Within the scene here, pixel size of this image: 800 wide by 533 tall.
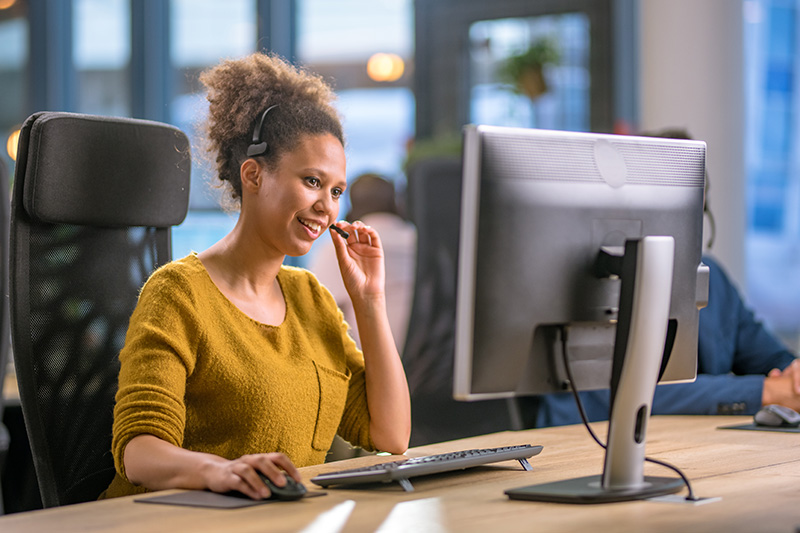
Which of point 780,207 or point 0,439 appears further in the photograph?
point 780,207

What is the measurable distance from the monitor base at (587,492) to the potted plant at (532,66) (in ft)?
12.0

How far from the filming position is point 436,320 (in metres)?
2.52

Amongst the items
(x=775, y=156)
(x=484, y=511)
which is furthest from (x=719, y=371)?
(x=775, y=156)

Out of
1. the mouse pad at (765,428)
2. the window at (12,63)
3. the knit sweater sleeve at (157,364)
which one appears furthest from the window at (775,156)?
the window at (12,63)

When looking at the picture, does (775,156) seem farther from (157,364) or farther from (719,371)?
(157,364)

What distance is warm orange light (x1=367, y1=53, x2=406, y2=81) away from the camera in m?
5.04

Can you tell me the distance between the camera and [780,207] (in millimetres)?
4062

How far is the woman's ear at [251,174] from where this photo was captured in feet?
4.99

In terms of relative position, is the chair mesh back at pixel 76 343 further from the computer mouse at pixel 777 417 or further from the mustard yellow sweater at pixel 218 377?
the computer mouse at pixel 777 417

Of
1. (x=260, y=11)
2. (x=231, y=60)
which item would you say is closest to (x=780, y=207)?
(x=260, y=11)

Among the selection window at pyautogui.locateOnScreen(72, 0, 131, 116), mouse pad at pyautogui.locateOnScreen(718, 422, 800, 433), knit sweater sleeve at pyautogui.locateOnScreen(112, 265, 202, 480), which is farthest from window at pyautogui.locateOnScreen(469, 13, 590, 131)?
knit sweater sleeve at pyautogui.locateOnScreen(112, 265, 202, 480)

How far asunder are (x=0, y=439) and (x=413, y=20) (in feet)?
10.8

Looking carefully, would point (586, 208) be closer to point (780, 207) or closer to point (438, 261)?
point (438, 261)

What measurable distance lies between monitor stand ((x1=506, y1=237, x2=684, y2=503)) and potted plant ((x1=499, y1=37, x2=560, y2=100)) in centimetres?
362
